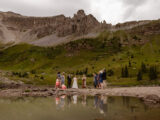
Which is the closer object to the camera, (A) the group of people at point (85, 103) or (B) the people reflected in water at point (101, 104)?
(B) the people reflected in water at point (101, 104)

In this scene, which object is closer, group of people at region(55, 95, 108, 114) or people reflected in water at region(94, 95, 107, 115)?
people reflected in water at region(94, 95, 107, 115)

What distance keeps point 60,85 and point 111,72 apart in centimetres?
4926

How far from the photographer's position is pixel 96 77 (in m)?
44.6

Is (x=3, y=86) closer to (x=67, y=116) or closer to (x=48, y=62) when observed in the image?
(x=67, y=116)

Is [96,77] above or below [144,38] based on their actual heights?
below

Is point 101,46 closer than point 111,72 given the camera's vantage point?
No

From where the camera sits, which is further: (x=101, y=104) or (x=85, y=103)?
(x=85, y=103)

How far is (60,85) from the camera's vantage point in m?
45.6

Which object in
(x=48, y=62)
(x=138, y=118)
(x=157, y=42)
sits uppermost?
(x=157, y=42)

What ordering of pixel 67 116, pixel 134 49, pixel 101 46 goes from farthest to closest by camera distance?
pixel 101 46
pixel 134 49
pixel 67 116

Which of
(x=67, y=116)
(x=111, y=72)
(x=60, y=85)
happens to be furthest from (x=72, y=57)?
(x=67, y=116)

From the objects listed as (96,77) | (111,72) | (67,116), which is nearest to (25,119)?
(67,116)

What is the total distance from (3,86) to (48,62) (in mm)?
115942

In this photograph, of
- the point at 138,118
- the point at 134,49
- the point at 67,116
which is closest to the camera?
the point at 138,118
